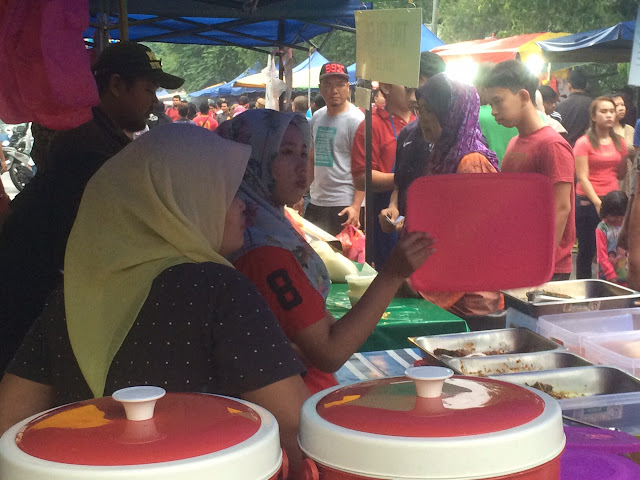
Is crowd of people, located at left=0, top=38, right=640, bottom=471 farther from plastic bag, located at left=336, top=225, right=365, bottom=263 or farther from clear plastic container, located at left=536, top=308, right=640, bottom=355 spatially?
plastic bag, located at left=336, top=225, right=365, bottom=263

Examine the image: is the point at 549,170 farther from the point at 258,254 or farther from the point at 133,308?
the point at 133,308

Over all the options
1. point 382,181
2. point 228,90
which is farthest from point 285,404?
point 228,90

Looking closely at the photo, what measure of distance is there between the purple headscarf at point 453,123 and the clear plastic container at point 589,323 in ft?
2.50

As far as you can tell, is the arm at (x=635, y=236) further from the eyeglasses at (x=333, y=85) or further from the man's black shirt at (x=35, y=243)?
the eyeglasses at (x=333, y=85)

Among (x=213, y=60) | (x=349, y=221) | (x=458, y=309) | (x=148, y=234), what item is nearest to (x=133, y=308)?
(x=148, y=234)

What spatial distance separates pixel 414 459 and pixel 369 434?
50 mm

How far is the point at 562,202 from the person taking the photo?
3.07m

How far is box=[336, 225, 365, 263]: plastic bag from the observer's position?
163 inches

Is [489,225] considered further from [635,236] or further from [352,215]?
[352,215]

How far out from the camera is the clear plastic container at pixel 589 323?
224cm

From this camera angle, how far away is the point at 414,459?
72 centimetres

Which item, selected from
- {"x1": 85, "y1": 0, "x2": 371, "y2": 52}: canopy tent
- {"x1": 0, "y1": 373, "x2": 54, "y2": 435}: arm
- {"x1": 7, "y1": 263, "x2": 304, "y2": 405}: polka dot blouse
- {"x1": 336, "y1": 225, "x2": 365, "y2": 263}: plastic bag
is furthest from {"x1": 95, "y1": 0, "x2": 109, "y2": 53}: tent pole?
{"x1": 7, "y1": 263, "x2": 304, "y2": 405}: polka dot blouse

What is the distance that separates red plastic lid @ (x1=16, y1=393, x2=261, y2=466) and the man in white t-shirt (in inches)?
181

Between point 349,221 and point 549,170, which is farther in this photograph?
point 349,221
